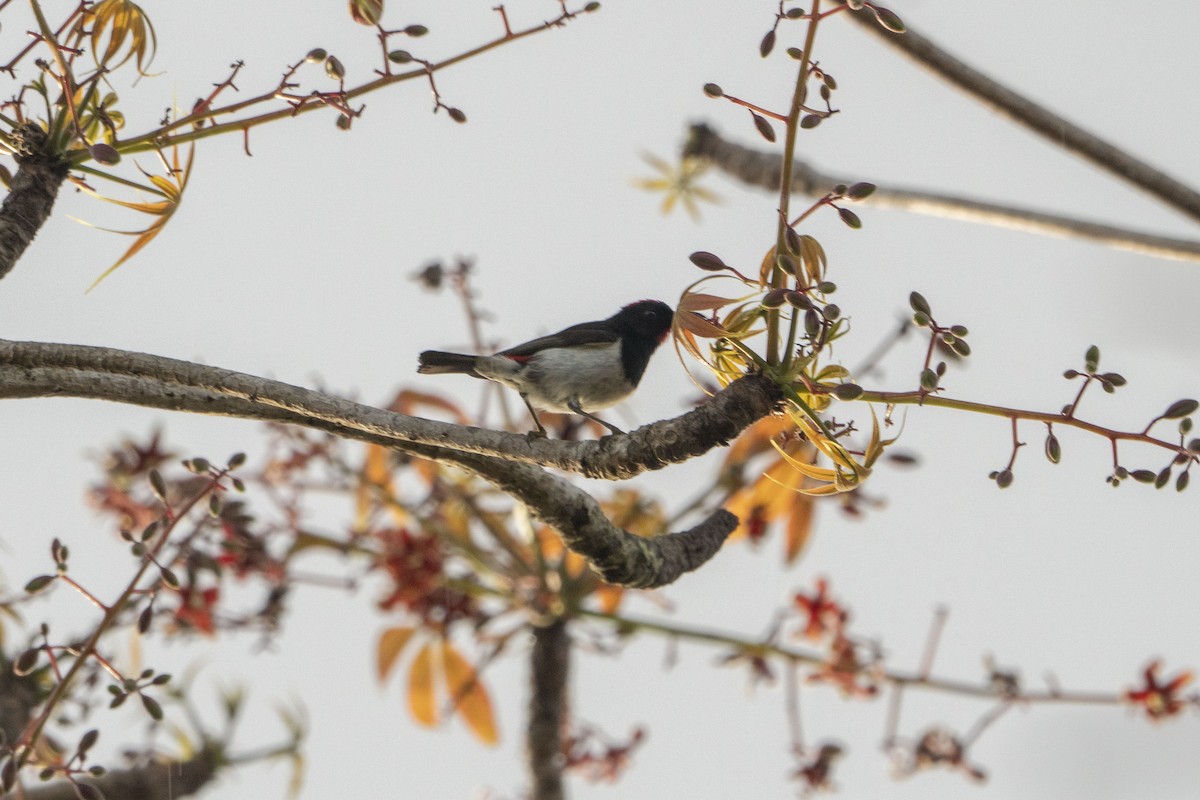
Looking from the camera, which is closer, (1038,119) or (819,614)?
(1038,119)

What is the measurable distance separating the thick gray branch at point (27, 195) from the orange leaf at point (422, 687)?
2783 millimetres

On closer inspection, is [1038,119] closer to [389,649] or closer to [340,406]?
[340,406]

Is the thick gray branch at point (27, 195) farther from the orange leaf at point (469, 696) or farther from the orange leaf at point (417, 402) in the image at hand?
the orange leaf at point (469, 696)

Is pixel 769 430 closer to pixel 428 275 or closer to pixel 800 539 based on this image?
pixel 800 539

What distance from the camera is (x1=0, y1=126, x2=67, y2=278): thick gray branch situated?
2.43 m

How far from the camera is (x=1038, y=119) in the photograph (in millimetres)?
3230

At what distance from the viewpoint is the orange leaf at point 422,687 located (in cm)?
491

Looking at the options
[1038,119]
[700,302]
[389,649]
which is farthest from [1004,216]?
[389,649]

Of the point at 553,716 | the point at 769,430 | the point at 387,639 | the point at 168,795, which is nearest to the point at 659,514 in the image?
the point at 769,430

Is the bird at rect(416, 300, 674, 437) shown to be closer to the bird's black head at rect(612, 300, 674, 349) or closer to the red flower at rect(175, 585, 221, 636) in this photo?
the bird's black head at rect(612, 300, 674, 349)

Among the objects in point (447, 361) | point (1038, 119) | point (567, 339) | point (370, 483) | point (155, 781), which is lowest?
point (155, 781)

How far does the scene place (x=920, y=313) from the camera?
2.22 metres

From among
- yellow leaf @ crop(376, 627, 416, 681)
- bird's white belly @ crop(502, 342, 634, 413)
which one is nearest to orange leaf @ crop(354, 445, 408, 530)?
yellow leaf @ crop(376, 627, 416, 681)

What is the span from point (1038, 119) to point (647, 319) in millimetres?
1917
